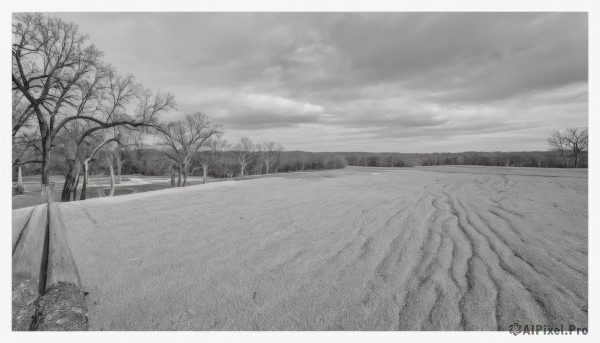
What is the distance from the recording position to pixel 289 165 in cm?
7012

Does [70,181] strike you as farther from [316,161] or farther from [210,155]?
[316,161]

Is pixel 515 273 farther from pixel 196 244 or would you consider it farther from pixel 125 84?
pixel 125 84

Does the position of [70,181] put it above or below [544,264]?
above

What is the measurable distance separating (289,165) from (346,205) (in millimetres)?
63342

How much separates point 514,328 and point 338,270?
68.9 inches

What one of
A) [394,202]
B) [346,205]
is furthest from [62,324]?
[394,202]

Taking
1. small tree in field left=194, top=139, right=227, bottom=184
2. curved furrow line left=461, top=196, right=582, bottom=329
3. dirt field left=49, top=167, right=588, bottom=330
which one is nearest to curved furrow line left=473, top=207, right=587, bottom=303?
dirt field left=49, top=167, right=588, bottom=330

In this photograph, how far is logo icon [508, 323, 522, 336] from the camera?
2.28 metres

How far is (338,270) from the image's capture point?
3.11 meters

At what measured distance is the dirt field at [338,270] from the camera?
232cm

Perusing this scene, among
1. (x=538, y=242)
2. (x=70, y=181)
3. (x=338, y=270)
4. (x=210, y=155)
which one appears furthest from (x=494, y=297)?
(x=210, y=155)

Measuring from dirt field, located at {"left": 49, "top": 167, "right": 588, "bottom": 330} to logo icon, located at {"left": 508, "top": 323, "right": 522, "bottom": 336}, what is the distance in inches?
2.6

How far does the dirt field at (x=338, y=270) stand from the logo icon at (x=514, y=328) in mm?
66

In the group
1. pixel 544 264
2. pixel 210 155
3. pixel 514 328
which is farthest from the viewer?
pixel 210 155
